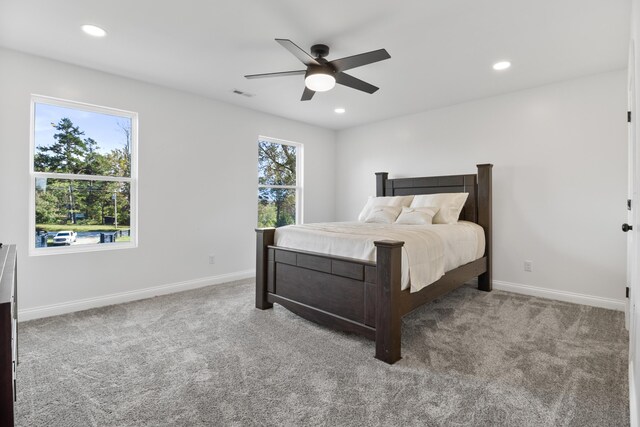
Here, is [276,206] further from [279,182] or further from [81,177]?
[81,177]

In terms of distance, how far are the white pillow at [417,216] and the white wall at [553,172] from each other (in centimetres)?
97

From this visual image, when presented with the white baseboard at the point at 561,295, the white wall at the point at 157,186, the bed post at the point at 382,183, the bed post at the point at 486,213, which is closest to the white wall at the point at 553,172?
the white baseboard at the point at 561,295

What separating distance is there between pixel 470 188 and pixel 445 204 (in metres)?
0.51

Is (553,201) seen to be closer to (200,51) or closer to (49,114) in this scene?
(200,51)

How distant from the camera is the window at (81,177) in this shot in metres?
3.04

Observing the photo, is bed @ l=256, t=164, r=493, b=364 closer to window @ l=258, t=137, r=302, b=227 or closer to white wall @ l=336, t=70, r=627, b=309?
white wall @ l=336, t=70, r=627, b=309

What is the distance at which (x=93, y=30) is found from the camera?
2525mm

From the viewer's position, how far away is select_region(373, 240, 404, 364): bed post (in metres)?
2.14

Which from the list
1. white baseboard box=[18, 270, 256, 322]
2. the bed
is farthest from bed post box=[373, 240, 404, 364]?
white baseboard box=[18, 270, 256, 322]

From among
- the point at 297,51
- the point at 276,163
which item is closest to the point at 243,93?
the point at 276,163

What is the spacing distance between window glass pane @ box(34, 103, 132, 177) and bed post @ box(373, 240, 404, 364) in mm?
3059

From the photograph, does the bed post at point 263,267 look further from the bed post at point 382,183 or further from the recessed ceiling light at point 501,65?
the recessed ceiling light at point 501,65

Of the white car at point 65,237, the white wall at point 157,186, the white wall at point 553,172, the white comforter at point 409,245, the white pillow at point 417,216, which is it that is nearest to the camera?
the white comforter at point 409,245

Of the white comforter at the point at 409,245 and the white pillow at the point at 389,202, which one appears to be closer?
the white comforter at the point at 409,245
